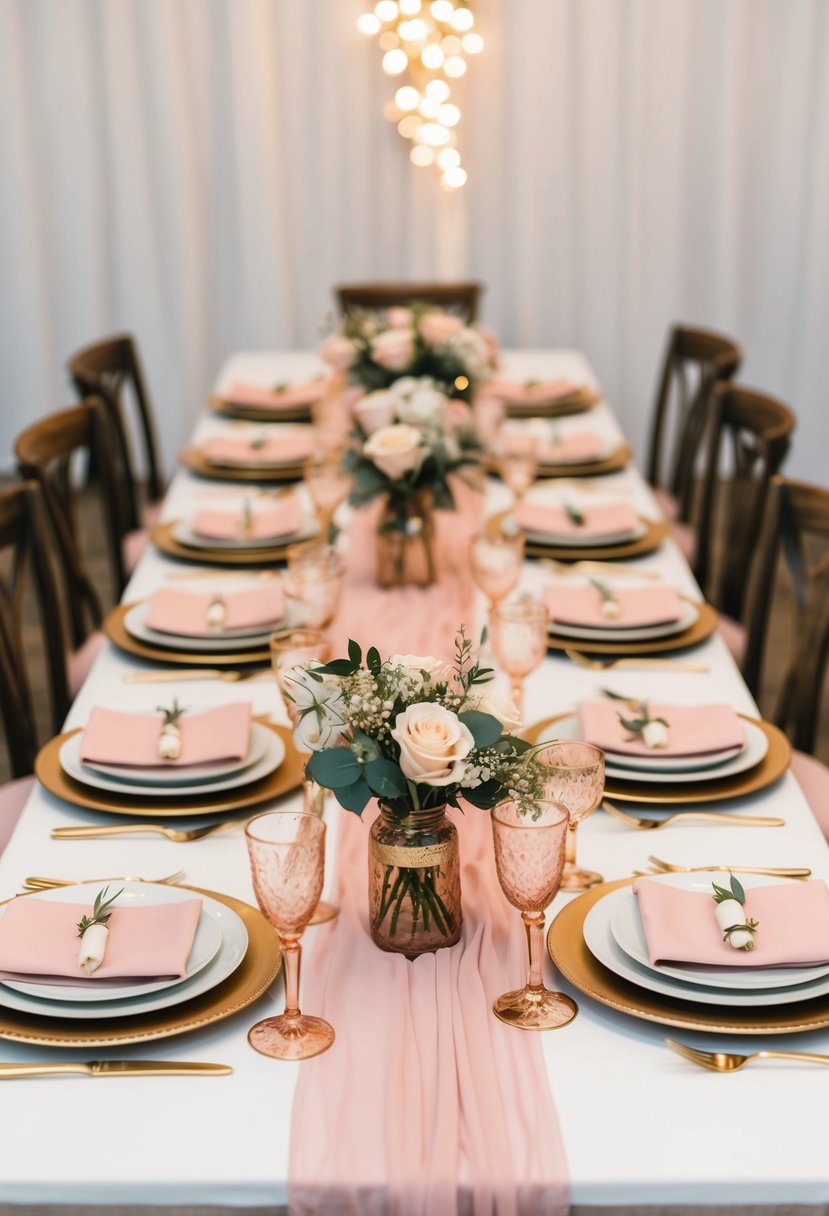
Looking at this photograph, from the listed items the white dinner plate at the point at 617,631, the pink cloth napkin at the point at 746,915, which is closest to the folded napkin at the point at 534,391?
the white dinner plate at the point at 617,631

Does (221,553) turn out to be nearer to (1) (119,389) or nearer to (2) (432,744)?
(1) (119,389)

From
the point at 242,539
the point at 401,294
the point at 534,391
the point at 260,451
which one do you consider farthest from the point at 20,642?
the point at 401,294

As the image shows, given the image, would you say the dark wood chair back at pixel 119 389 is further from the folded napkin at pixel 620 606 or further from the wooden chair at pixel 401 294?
the folded napkin at pixel 620 606

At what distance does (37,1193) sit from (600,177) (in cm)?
485

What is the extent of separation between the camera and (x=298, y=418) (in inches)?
139

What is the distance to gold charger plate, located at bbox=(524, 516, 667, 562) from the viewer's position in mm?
2590

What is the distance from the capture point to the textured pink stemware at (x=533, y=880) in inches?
49.2

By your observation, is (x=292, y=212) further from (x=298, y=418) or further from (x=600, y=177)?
(x=298, y=418)

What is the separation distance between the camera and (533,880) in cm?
126

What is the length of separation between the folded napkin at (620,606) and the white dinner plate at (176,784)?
574 mm

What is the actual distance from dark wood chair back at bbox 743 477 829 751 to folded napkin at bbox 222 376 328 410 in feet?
4.51

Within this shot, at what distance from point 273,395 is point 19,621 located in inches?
53.4

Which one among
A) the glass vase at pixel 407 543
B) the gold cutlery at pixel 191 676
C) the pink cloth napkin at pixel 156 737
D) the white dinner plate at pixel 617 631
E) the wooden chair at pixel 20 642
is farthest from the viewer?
the glass vase at pixel 407 543

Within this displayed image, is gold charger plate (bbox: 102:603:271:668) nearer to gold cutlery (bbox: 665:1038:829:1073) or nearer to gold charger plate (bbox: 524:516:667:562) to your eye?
gold charger plate (bbox: 524:516:667:562)
